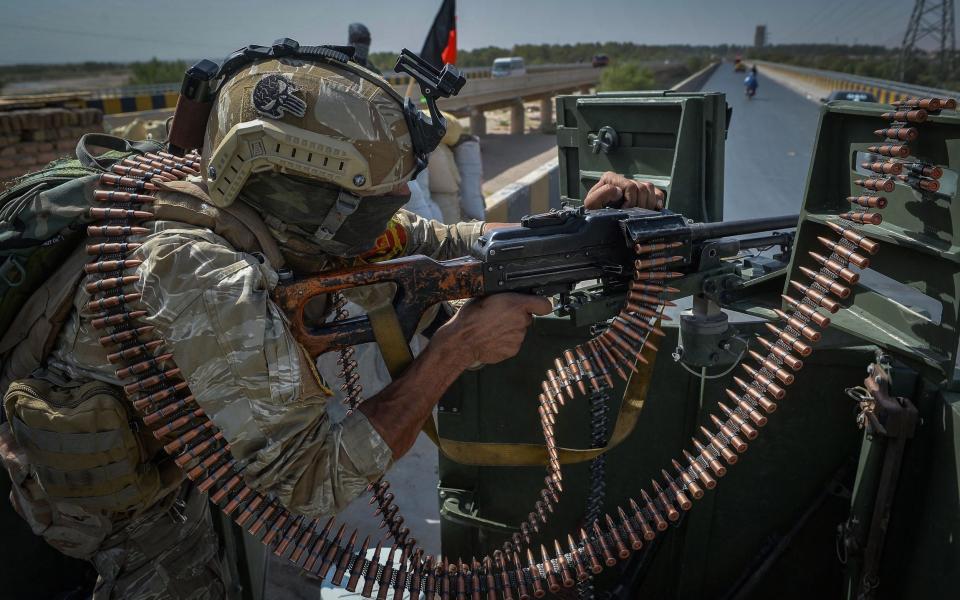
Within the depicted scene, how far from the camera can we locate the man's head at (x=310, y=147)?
7.51 feet

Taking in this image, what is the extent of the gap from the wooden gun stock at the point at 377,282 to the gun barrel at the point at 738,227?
0.88 metres

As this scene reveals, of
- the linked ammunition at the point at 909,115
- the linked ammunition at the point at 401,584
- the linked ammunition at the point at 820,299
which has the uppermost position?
the linked ammunition at the point at 909,115

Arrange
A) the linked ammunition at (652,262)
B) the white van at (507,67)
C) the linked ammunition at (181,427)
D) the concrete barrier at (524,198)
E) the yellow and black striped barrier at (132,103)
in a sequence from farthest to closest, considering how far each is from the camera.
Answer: the white van at (507,67) → the yellow and black striped barrier at (132,103) → the concrete barrier at (524,198) → the linked ammunition at (652,262) → the linked ammunition at (181,427)

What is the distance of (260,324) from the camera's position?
2121 mm

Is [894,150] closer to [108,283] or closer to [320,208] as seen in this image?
[320,208]

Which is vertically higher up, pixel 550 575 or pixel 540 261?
pixel 540 261

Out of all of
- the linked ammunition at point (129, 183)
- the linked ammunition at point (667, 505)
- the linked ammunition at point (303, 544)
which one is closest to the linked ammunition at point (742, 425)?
the linked ammunition at point (667, 505)

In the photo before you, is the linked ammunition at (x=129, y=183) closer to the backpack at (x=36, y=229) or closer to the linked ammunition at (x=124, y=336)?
the backpack at (x=36, y=229)

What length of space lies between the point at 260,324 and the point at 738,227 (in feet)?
6.11

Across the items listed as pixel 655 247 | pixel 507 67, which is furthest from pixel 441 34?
pixel 507 67

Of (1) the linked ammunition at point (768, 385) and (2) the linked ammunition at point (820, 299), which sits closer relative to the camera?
(2) the linked ammunition at point (820, 299)

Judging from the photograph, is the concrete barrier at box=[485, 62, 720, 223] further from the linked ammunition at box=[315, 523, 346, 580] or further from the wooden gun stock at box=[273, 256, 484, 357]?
the linked ammunition at box=[315, 523, 346, 580]

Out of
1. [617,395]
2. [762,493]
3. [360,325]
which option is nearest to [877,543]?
[762,493]

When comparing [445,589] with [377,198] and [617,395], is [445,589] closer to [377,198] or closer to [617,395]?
[617,395]
